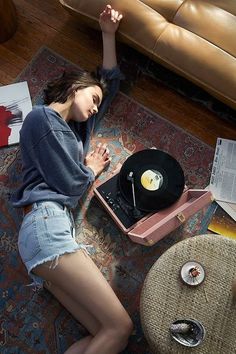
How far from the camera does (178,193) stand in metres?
1.65

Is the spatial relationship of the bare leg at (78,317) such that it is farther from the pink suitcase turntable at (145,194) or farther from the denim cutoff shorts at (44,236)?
the pink suitcase turntable at (145,194)

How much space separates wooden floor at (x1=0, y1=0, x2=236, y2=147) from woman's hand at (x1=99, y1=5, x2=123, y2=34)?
22 cm

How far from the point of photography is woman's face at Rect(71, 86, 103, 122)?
166cm

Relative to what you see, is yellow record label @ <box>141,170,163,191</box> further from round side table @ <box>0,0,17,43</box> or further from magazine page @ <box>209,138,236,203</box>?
round side table @ <box>0,0,17,43</box>

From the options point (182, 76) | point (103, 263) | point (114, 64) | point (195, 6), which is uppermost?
point (195, 6)

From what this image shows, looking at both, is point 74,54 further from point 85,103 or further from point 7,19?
point 85,103

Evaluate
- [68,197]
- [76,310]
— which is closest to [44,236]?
[68,197]

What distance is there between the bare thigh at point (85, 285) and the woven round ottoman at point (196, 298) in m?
0.13

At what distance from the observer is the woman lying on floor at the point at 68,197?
1.46 meters

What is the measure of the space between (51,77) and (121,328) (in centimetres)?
111

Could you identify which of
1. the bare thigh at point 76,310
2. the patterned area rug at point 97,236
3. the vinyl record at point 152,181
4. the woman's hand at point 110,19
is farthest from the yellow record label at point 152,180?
the woman's hand at point 110,19

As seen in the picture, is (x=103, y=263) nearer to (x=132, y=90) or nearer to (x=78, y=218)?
(x=78, y=218)

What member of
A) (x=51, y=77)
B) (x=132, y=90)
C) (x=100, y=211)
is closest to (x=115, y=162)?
(x=100, y=211)

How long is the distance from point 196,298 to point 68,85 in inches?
35.9
